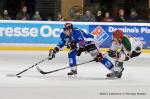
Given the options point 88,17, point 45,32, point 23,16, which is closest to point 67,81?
point 45,32

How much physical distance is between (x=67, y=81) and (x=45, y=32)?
4.23 m

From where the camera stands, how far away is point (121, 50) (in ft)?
30.7

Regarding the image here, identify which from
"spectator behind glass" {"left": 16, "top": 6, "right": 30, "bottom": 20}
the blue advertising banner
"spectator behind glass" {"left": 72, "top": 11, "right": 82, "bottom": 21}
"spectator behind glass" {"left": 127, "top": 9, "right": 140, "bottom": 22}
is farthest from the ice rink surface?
"spectator behind glass" {"left": 72, "top": 11, "right": 82, "bottom": 21}

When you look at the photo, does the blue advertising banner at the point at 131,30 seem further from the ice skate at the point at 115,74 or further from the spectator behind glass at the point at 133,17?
the ice skate at the point at 115,74

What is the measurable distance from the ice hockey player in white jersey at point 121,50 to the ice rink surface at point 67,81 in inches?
7.5

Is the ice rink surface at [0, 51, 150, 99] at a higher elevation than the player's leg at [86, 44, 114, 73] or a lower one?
lower

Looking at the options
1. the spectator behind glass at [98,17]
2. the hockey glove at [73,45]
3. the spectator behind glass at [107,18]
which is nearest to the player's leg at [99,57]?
the hockey glove at [73,45]

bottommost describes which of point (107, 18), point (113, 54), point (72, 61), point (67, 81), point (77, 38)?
point (67, 81)

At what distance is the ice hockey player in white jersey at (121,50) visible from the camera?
30.4 feet

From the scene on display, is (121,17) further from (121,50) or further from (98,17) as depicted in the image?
(121,50)

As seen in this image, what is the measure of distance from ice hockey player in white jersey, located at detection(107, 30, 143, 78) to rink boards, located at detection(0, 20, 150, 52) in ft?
11.9

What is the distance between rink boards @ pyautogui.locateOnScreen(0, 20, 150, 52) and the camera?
13188 millimetres

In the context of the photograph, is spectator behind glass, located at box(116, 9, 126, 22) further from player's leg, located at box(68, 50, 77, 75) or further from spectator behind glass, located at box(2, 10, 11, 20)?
player's leg, located at box(68, 50, 77, 75)

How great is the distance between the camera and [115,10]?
52.6 ft
